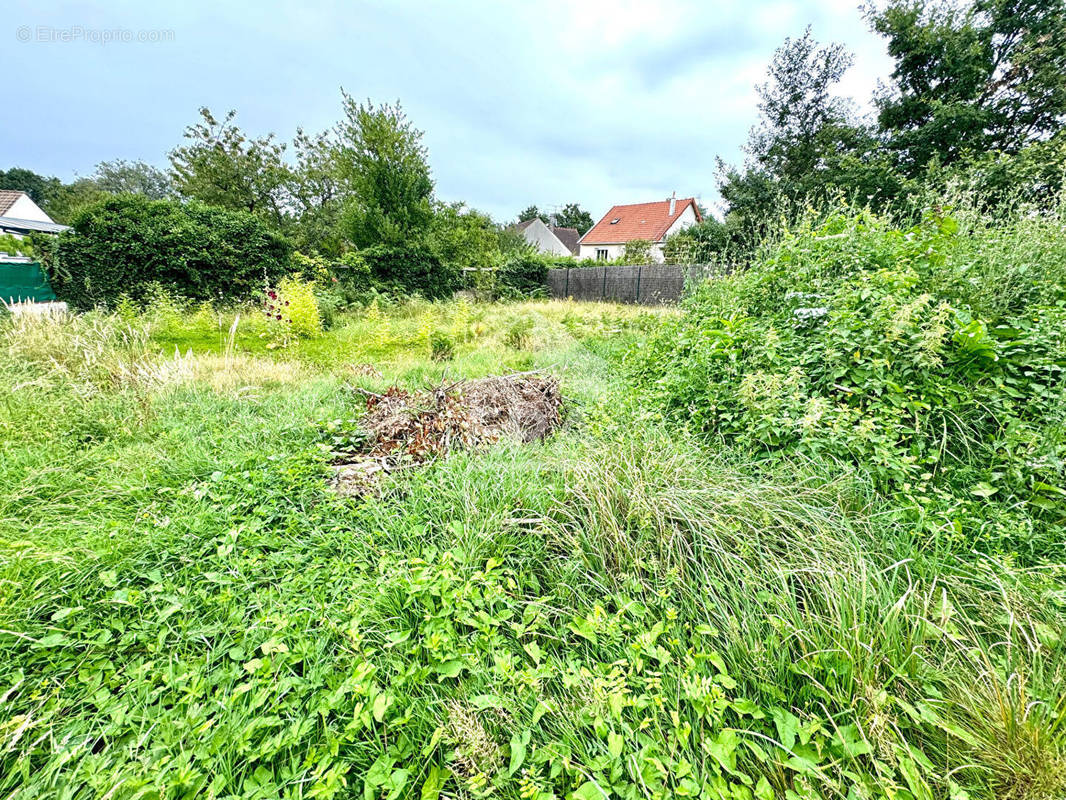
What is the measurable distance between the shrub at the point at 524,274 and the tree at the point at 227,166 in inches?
408

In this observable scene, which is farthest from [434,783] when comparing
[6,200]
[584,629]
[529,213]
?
[529,213]

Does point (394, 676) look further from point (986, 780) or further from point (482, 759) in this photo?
point (986, 780)

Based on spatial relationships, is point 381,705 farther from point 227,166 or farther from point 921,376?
point 227,166

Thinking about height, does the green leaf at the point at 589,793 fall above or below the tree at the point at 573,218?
below

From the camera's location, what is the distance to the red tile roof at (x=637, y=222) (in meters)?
23.7

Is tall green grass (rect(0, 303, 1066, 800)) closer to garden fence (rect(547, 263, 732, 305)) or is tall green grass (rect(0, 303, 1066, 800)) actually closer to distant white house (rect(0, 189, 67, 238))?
garden fence (rect(547, 263, 732, 305))

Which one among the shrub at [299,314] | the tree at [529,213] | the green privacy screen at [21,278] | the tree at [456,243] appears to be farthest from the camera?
the tree at [529,213]

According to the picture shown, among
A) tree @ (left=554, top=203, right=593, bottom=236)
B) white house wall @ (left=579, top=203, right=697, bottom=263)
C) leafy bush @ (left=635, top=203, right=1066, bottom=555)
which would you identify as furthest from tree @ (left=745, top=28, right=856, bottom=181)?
tree @ (left=554, top=203, right=593, bottom=236)

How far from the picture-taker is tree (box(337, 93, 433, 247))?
12.1 m

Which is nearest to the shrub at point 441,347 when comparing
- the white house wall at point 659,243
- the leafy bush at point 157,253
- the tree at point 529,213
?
the leafy bush at point 157,253

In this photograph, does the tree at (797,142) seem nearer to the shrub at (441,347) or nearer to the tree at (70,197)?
the shrub at (441,347)

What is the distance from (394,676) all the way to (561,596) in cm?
61

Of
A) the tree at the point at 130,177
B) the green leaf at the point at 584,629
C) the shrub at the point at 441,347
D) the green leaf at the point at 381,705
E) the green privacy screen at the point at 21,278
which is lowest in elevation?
the green leaf at the point at 381,705

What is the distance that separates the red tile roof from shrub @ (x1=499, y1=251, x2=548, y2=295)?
10.2m
